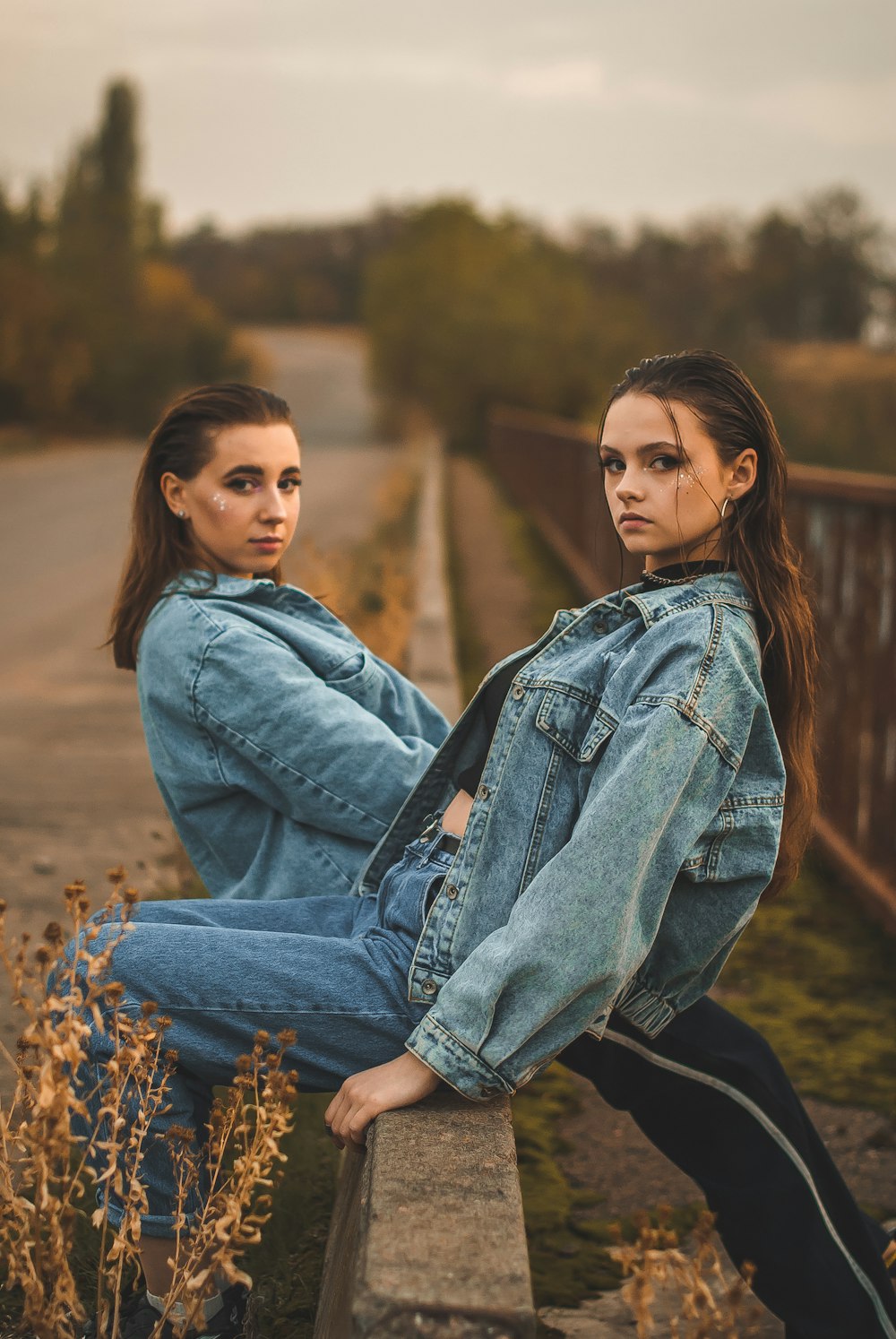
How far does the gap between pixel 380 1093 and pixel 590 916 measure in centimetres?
41

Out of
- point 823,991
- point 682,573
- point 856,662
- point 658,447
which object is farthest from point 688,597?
point 856,662

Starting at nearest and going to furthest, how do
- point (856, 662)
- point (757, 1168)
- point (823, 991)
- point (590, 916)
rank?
1. point (590, 916)
2. point (757, 1168)
3. point (823, 991)
4. point (856, 662)

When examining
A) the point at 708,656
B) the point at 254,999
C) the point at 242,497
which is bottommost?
the point at 254,999

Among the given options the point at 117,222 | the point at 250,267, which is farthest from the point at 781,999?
the point at 250,267

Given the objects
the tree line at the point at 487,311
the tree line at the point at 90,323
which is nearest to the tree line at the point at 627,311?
the tree line at the point at 487,311

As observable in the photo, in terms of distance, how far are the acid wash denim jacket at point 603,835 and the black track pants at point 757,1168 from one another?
19 centimetres

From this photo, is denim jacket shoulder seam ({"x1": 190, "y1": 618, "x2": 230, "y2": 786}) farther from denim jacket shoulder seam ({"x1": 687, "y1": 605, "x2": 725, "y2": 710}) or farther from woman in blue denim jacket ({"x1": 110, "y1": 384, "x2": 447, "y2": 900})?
denim jacket shoulder seam ({"x1": 687, "y1": 605, "x2": 725, "y2": 710})

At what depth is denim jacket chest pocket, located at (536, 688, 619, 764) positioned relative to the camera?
203 centimetres

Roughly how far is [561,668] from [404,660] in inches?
179

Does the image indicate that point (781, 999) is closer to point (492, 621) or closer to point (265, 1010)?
point (265, 1010)

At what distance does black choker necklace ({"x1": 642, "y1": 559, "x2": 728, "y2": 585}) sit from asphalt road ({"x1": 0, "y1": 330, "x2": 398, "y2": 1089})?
136 centimetres

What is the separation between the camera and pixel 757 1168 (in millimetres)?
2367

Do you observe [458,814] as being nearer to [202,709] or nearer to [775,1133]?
[202,709]

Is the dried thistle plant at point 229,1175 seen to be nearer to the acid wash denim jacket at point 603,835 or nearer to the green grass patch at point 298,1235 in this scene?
the acid wash denim jacket at point 603,835
